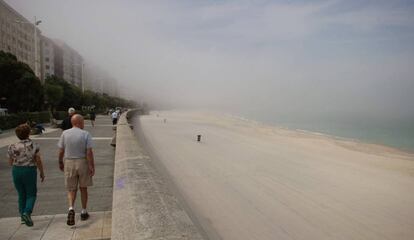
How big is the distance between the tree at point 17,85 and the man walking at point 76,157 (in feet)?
104

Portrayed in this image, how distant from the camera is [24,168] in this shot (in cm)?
562

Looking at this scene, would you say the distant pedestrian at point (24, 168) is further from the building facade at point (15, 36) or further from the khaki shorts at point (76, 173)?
the building facade at point (15, 36)

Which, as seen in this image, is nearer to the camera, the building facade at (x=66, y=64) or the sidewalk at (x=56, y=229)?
the sidewalk at (x=56, y=229)

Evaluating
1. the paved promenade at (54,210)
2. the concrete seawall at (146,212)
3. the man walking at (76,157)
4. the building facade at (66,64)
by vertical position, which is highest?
the building facade at (66,64)

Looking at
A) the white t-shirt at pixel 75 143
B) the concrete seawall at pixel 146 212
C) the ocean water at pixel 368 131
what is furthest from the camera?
the ocean water at pixel 368 131

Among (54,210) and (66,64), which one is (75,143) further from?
(66,64)

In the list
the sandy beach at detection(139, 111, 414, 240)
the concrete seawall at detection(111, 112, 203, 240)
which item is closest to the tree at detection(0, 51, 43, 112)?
the sandy beach at detection(139, 111, 414, 240)

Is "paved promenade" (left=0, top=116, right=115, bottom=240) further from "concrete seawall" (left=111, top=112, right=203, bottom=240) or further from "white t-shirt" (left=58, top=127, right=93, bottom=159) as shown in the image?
"white t-shirt" (left=58, top=127, right=93, bottom=159)

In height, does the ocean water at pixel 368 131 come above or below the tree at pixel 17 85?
below

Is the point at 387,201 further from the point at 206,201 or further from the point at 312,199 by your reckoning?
the point at 206,201

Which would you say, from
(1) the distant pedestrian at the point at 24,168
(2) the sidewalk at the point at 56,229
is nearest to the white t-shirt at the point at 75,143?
(1) the distant pedestrian at the point at 24,168

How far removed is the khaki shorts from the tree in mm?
31900

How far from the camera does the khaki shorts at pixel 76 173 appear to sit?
19.1 ft

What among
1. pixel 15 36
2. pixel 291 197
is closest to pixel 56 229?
pixel 291 197
